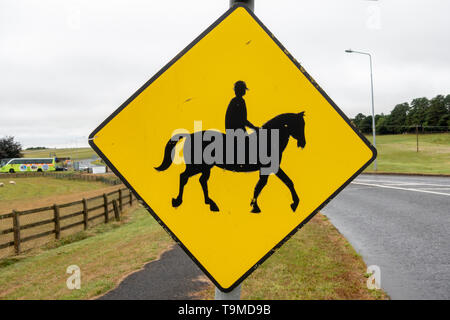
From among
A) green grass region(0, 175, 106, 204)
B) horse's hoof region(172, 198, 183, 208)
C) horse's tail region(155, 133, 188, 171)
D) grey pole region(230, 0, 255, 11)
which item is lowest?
green grass region(0, 175, 106, 204)

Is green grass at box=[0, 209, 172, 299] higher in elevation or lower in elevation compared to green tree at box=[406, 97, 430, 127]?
lower

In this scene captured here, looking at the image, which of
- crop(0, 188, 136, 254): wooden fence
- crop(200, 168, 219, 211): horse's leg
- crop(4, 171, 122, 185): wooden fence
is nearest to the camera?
crop(200, 168, 219, 211): horse's leg

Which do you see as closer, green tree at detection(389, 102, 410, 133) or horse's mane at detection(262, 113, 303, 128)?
horse's mane at detection(262, 113, 303, 128)

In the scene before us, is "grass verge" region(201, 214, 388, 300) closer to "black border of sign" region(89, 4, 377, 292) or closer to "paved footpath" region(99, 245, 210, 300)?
"paved footpath" region(99, 245, 210, 300)

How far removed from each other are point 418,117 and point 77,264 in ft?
388

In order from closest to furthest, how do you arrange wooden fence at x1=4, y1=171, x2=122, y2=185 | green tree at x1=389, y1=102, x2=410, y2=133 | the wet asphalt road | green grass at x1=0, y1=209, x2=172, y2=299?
the wet asphalt road, green grass at x1=0, y1=209, x2=172, y2=299, wooden fence at x1=4, y1=171, x2=122, y2=185, green tree at x1=389, y1=102, x2=410, y2=133

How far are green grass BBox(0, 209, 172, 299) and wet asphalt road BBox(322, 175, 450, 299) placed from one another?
3.61 m

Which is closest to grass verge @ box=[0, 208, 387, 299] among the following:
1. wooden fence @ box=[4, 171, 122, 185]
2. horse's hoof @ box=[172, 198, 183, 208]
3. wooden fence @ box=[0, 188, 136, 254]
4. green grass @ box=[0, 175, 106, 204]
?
wooden fence @ box=[0, 188, 136, 254]

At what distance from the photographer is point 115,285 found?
4398 mm

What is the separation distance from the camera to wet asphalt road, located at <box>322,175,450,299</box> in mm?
4266
